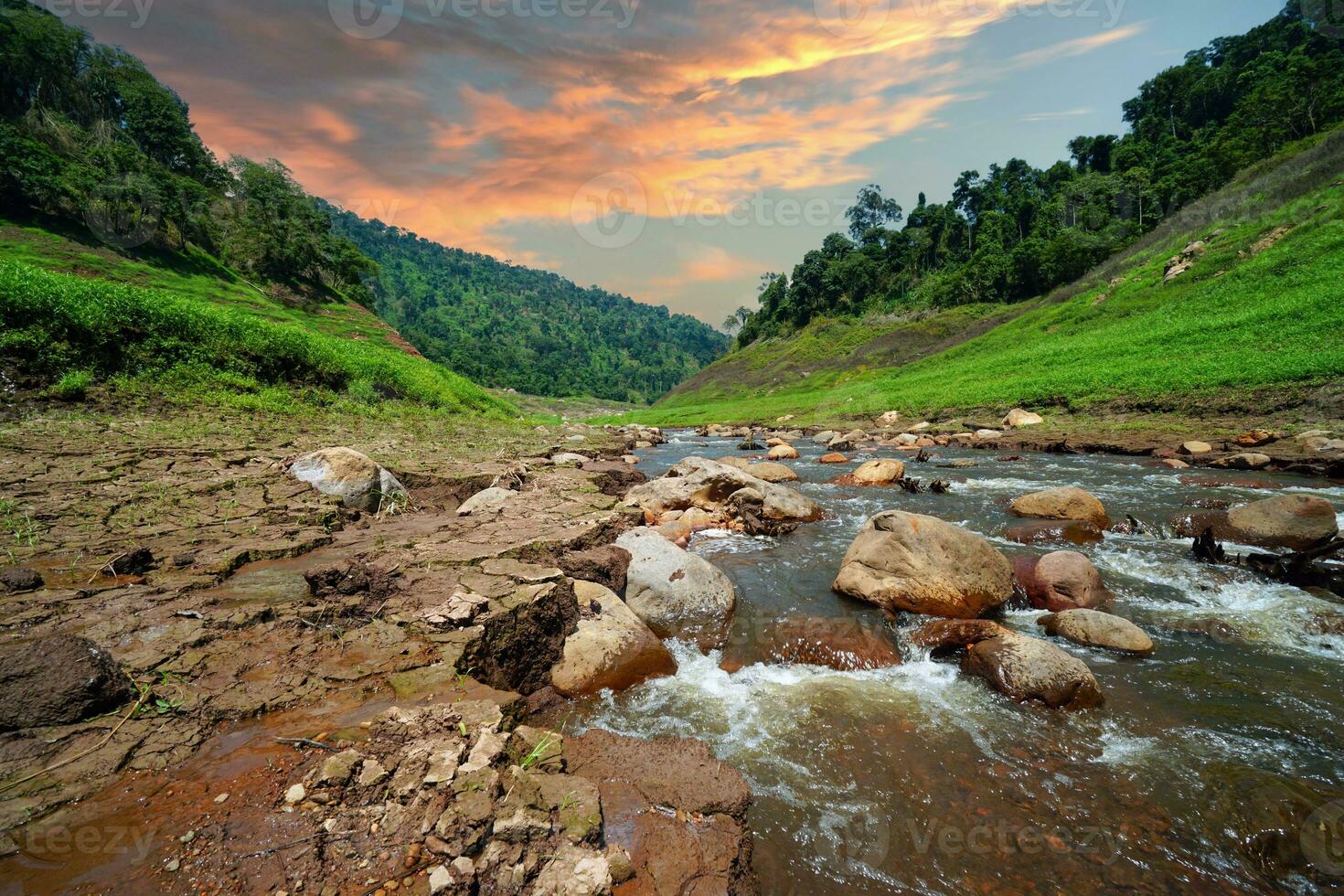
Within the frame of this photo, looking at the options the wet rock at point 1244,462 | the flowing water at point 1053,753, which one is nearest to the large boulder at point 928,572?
the flowing water at point 1053,753

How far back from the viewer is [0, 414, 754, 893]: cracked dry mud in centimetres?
237

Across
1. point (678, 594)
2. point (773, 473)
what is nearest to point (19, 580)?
point (678, 594)

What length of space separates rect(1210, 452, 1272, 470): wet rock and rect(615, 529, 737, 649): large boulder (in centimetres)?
1504

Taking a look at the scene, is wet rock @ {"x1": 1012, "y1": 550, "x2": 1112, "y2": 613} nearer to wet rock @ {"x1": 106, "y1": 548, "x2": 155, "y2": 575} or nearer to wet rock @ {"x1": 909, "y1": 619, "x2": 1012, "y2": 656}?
wet rock @ {"x1": 909, "y1": 619, "x2": 1012, "y2": 656}

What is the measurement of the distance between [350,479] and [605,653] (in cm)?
573

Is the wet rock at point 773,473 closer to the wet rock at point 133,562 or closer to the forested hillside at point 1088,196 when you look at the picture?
the wet rock at point 133,562

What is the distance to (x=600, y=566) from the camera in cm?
702

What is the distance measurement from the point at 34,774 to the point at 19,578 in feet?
9.81

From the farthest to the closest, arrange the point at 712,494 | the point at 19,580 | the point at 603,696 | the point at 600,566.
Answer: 1. the point at 712,494
2. the point at 600,566
3. the point at 603,696
4. the point at 19,580

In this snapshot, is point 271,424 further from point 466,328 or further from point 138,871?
point 466,328

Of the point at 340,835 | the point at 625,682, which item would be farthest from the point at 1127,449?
the point at 340,835

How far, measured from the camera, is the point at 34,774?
8.57 feet

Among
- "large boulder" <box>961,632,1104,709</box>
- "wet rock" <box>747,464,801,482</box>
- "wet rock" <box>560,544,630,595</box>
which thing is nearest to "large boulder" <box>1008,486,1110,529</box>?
"large boulder" <box>961,632,1104,709</box>

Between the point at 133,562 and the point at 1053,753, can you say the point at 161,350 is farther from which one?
the point at 1053,753
